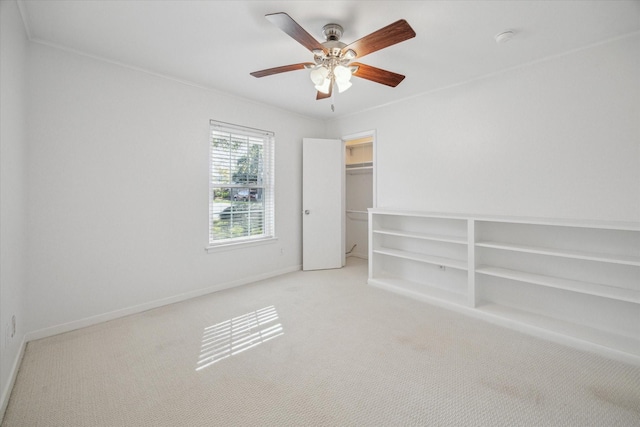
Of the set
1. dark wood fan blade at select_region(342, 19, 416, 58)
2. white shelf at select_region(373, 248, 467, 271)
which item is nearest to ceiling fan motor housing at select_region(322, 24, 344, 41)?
dark wood fan blade at select_region(342, 19, 416, 58)

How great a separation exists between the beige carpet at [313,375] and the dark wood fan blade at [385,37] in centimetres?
221

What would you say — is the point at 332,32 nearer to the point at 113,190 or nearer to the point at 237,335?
the point at 113,190

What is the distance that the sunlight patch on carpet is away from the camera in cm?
212

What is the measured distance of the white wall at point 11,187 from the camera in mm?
1632

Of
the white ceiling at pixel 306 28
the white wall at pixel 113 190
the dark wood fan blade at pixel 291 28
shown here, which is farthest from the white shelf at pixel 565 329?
the white wall at pixel 113 190

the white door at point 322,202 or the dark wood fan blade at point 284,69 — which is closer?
→ the dark wood fan blade at point 284,69

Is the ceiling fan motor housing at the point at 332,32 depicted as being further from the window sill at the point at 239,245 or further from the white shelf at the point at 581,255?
the window sill at the point at 239,245

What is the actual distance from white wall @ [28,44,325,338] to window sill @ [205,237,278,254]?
7 centimetres

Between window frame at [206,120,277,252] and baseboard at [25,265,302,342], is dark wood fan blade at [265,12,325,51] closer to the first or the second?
window frame at [206,120,277,252]

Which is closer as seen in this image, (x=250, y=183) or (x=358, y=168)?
(x=250, y=183)

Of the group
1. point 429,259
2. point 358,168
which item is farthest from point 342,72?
point 358,168

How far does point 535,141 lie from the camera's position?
269 cm

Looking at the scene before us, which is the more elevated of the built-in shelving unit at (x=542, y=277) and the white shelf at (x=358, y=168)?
the white shelf at (x=358, y=168)

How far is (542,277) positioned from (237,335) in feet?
9.42
